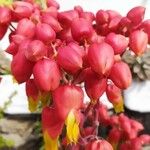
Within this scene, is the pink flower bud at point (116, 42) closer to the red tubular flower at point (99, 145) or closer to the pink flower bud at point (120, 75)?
the pink flower bud at point (120, 75)

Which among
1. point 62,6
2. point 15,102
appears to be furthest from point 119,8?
point 15,102

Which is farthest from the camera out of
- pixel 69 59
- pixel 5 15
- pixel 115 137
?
pixel 115 137

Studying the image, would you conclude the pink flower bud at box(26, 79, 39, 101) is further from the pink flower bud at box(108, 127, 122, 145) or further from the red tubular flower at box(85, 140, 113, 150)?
the pink flower bud at box(108, 127, 122, 145)

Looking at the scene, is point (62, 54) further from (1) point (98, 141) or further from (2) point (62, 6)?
(2) point (62, 6)

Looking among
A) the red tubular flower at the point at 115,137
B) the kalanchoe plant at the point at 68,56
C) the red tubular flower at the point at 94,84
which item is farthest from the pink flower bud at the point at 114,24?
the red tubular flower at the point at 115,137

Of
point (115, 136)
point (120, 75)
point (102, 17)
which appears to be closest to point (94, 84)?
point (120, 75)

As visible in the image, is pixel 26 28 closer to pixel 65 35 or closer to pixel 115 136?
pixel 65 35
